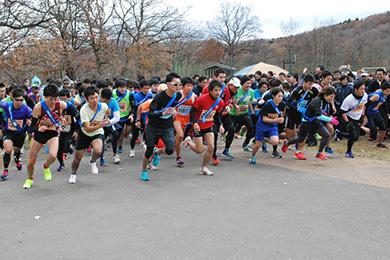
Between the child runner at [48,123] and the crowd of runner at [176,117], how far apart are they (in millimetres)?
15

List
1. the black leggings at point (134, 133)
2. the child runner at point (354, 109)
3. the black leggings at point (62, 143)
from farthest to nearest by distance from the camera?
the black leggings at point (134, 133), the child runner at point (354, 109), the black leggings at point (62, 143)

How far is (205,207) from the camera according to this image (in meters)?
5.03

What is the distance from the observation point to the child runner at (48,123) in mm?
5766

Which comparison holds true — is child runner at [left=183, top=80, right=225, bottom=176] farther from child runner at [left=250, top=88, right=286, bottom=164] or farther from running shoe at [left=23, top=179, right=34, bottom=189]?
running shoe at [left=23, top=179, right=34, bottom=189]

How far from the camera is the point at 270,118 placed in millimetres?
7480

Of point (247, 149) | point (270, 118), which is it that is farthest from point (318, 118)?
point (247, 149)

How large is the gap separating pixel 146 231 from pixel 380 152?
6.88 metres

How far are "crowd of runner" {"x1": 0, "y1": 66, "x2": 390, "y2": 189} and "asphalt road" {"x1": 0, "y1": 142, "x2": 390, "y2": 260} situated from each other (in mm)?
619

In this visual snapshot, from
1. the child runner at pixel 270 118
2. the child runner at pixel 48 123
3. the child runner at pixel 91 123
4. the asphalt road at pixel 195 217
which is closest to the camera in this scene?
the asphalt road at pixel 195 217

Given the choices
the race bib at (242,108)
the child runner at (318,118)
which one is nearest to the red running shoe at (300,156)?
the child runner at (318,118)

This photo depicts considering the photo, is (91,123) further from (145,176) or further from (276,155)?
(276,155)

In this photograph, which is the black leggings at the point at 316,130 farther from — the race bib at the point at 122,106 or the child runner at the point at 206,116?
the race bib at the point at 122,106

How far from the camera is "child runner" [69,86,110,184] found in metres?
6.04

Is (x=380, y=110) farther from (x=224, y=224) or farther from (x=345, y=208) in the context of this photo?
(x=224, y=224)
